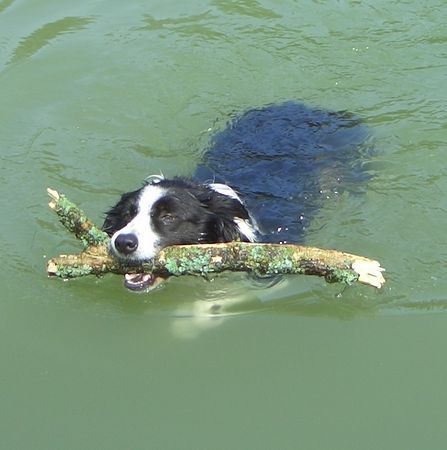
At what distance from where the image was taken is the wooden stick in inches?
182

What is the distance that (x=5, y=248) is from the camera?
6316mm

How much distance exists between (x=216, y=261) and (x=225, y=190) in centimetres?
125

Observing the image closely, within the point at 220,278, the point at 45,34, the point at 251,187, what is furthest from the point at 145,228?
the point at 45,34

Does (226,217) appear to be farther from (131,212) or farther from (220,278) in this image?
(131,212)

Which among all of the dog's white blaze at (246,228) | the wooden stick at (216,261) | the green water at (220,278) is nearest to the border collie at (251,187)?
the dog's white blaze at (246,228)

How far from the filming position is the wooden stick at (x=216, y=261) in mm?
4613

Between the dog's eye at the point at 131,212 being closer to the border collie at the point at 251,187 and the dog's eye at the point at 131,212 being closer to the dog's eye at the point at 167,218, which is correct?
the border collie at the point at 251,187

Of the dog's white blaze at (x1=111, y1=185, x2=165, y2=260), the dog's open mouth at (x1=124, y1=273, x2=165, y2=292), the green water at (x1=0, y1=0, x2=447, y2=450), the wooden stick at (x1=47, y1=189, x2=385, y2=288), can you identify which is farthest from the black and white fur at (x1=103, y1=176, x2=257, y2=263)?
the green water at (x1=0, y1=0, x2=447, y2=450)

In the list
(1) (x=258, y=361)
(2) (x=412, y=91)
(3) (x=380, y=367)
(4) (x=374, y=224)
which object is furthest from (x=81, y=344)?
(2) (x=412, y=91)

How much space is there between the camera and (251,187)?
662 cm

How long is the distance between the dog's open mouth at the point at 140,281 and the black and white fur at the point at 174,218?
9.1 inches

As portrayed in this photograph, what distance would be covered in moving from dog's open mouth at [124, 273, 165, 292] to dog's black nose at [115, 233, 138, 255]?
314 millimetres

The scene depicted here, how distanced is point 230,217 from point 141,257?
0.89 meters

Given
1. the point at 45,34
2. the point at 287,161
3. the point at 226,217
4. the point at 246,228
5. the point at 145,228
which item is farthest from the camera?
the point at 45,34
